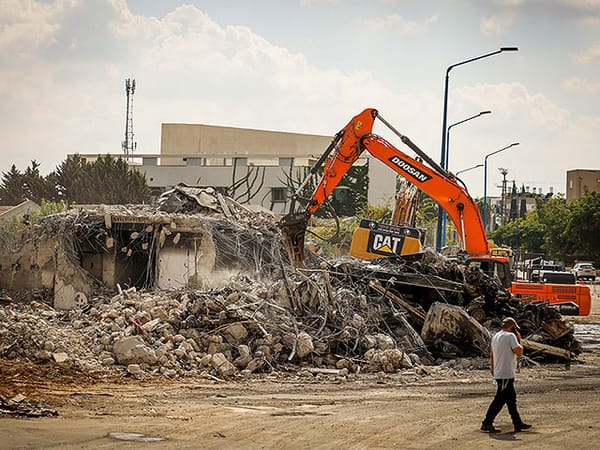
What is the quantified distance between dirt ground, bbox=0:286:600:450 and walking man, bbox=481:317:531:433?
193mm

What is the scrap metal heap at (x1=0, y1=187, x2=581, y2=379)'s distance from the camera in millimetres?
17812

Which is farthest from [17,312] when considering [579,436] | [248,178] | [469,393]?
[248,178]

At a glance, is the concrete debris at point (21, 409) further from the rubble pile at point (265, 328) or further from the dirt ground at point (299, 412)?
the rubble pile at point (265, 328)

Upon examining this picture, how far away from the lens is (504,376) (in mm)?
12148

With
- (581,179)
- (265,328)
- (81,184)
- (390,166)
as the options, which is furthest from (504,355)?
(581,179)

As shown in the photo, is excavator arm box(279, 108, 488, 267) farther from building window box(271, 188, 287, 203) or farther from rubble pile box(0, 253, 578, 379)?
building window box(271, 188, 287, 203)

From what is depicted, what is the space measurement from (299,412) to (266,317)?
596 centimetres

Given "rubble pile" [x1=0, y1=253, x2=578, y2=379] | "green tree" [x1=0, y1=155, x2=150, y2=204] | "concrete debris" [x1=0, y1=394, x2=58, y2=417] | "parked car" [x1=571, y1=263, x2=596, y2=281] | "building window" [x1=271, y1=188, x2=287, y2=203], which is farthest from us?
"parked car" [x1=571, y1=263, x2=596, y2=281]

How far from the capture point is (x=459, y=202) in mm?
23969

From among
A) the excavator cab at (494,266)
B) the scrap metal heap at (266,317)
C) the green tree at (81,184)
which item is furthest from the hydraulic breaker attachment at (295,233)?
the green tree at (81,184)

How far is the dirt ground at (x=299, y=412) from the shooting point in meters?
11.2

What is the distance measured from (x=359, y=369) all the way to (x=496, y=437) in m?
6.66

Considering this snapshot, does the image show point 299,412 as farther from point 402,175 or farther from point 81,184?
point 81,184

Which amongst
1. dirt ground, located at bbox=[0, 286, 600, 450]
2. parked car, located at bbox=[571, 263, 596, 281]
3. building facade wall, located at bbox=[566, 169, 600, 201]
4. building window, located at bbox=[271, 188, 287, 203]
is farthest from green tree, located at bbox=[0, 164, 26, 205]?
building facade wall, located at bbox=[566, 169, 600, 201]
